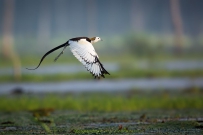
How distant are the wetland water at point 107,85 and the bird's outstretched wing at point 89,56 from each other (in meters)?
7.04

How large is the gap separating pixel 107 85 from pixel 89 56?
8.88 metres

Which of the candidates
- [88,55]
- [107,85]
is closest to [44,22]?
[107,85]

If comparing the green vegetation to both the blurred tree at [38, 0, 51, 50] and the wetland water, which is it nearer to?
the wetland water

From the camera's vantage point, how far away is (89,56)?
32.7ft

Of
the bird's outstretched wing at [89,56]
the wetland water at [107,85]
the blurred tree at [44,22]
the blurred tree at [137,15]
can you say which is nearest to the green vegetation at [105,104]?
the bird's outstretched wing at [89,56]

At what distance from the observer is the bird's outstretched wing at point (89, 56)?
32.5 ft

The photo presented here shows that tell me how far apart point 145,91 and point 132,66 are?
27.2 ft

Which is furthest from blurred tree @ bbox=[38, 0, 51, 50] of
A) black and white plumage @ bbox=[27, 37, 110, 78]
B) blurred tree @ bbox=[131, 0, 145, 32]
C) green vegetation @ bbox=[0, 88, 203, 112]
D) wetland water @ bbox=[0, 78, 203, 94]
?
black and white plumage @ bbox=[27, 37, 110, 78]

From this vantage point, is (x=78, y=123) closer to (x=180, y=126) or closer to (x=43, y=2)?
(x=180, y=126)

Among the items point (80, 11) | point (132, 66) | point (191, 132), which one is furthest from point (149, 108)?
point (80, 11)

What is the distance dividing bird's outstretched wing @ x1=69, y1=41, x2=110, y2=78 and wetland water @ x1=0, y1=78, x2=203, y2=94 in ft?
23.1

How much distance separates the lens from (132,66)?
2423 centimetres

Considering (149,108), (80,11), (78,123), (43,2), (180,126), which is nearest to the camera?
(180,126)

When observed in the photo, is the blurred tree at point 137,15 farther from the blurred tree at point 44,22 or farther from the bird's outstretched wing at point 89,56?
the bird's outstretched wing at point 89,56
